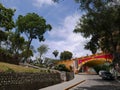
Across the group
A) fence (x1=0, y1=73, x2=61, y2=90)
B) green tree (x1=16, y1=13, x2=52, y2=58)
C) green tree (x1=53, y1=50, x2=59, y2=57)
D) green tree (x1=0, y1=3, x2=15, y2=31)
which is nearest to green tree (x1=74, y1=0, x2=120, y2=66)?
fence (x1=0, y1=73, x2=61, y2=90)

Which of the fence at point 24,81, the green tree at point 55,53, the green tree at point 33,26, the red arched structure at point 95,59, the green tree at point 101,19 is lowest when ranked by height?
the fence at point 24,81

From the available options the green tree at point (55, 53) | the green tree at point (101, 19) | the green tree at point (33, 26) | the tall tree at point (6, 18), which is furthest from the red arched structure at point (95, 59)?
the green tree at point (55, 53)

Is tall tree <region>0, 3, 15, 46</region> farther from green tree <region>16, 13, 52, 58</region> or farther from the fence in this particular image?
green tree <region>16, 13, 52, 58</region>

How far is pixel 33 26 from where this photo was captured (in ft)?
225

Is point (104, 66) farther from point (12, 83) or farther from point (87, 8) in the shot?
point (12, 83)

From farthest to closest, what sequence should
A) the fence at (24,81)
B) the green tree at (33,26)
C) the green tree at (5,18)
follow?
the green tree at (33,26) → the green tree at (5,18) → the fence at (24,81)

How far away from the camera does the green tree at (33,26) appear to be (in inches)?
2707

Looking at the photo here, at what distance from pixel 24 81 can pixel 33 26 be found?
4681 centimetres

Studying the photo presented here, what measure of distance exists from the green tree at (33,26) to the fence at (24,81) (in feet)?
122

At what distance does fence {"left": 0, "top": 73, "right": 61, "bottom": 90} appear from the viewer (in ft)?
61.3

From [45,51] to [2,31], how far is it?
65764 mm

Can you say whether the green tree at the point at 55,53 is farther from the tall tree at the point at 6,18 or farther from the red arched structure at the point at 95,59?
the tall tree at the point at 6,18

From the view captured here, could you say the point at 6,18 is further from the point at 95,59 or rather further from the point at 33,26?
the point at 95,59

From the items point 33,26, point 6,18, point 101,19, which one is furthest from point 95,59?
point 101,19
